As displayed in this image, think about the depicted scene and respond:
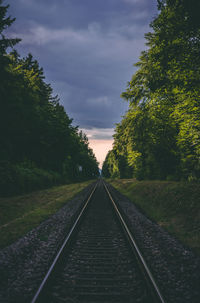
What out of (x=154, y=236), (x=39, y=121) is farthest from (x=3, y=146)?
(x=154, y=236)

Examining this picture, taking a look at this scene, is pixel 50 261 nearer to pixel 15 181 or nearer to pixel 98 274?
pixel 98 274

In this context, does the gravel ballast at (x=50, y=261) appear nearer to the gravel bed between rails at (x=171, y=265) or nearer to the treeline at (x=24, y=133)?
the gravel bed between rails at (x=171, y=265)

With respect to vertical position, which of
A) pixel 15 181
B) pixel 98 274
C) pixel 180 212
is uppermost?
pixel 15 181

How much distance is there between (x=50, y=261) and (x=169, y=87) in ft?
31.5

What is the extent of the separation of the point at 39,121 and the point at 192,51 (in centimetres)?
2132

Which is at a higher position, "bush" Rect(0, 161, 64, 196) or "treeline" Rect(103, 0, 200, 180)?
"treeline" Rect(103, 0, 200, 180)

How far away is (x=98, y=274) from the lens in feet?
13.6

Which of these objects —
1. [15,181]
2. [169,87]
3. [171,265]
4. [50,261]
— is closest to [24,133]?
[15,181]

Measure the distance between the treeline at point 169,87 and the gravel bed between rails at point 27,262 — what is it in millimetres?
7943

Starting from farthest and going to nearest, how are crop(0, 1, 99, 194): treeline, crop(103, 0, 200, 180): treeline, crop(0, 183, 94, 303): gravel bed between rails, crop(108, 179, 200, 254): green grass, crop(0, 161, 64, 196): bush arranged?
crop(0, 1, 99, 194): treeline, crop(0, 161, 64, 196): bush, crop(103, 0, 200, 180): treeline, crop(108, 179, 200, 254): green grass, crop(0, 183, 94, 303): gravel bed between rails

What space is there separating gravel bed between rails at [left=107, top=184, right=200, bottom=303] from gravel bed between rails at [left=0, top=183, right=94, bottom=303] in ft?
8.86

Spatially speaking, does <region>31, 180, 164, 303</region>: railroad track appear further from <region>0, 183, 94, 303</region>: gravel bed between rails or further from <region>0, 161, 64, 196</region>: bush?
<region>0, 161, 64, 196</region>: bush

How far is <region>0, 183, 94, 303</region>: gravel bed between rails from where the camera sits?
3.52 meters

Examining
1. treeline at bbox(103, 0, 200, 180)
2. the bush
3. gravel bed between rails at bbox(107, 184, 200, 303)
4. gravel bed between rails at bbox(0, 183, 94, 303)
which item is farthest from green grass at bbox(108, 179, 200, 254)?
the bush
